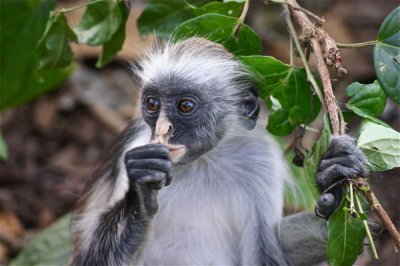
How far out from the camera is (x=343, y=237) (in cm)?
429

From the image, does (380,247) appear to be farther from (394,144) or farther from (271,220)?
(394,144)

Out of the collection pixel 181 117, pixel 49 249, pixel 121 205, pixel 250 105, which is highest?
pixel 181 117

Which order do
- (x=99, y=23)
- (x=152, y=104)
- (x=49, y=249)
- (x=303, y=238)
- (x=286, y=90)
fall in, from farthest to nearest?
(x=49, y=249), (x=99, y=23), (x=303, y=238), (x=286, y=90), (x=152, y=104)

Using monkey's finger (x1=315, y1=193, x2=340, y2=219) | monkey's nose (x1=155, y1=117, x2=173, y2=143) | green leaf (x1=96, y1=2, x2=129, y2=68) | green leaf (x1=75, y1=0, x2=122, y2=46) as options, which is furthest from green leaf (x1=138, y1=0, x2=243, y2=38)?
monkey's finger (x1=315, y1=193, x2=340, y2=219)

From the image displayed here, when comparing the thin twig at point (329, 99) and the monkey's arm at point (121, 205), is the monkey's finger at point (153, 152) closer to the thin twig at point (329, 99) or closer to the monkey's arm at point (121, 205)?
the monkey's arm at point (121, 205)

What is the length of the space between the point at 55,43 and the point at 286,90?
5.02 feet

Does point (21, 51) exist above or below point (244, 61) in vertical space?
below

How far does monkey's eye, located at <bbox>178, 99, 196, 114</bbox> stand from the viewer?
488cm

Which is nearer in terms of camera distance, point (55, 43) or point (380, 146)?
point (380, 146)

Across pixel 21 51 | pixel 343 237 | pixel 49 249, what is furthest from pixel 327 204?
pixel 49 249

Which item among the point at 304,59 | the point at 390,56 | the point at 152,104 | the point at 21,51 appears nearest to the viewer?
the point at 390,56

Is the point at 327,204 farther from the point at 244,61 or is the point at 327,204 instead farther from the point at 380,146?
the point at 244,61

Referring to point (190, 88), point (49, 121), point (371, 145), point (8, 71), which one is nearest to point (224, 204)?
point (190, 88)

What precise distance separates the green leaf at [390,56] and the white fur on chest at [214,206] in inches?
47.8
